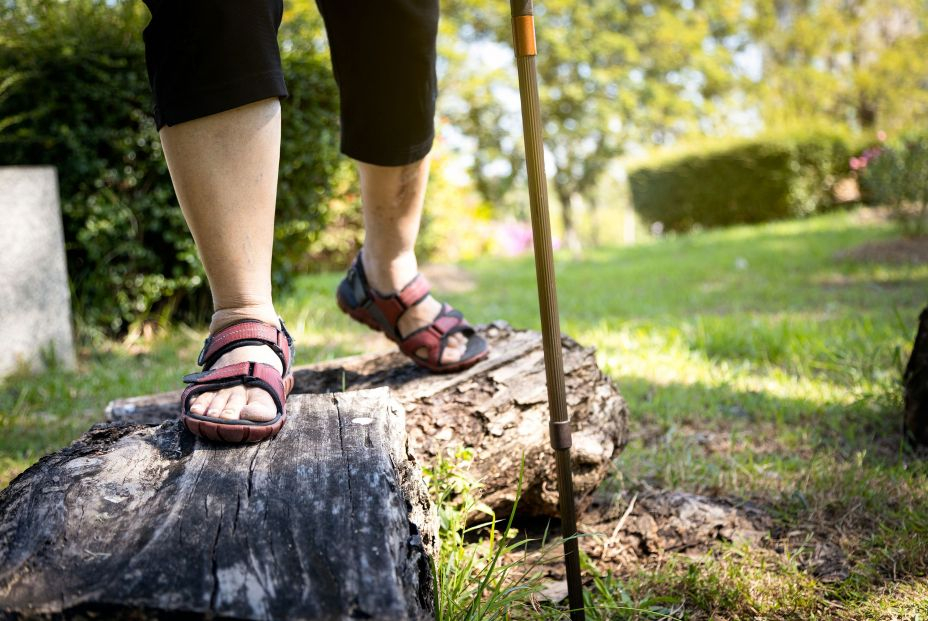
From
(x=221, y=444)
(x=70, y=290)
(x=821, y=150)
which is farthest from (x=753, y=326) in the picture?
(x=821, y=150)

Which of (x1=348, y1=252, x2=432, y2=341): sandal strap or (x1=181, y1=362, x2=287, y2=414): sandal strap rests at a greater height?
(x1=348, y1=252, x2=432, y2=341): sandal strap

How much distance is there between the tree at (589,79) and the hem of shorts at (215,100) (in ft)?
45.0

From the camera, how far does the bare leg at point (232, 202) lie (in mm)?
1229

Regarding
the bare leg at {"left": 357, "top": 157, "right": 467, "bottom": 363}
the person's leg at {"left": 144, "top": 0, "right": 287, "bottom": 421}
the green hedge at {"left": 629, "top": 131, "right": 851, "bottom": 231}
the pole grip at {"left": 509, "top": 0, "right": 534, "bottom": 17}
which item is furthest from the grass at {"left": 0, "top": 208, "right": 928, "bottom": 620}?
the green hedge at {"left": 629, "top": 131, "right": 851, "bottom": 231}

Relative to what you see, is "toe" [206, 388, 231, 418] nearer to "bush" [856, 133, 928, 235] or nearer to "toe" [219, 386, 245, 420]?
"toe" [219, 386, 245, 420]

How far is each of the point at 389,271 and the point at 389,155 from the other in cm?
29

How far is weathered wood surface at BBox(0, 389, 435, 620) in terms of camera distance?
2.51 ft

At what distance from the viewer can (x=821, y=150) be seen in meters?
11.8

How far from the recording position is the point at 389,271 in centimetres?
176

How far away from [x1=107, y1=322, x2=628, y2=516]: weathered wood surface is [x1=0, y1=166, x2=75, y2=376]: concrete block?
1.64 meters

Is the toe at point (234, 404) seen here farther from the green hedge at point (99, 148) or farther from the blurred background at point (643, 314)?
the green hedge at point (99, 148)

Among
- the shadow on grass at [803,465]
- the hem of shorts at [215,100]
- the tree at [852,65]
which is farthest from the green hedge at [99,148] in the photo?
the tree at [852,65]

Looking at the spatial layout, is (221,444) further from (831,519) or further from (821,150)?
(821,150)

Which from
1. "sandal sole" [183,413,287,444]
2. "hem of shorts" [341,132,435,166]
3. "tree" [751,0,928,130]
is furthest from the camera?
"tree" [751,0,928,130]
